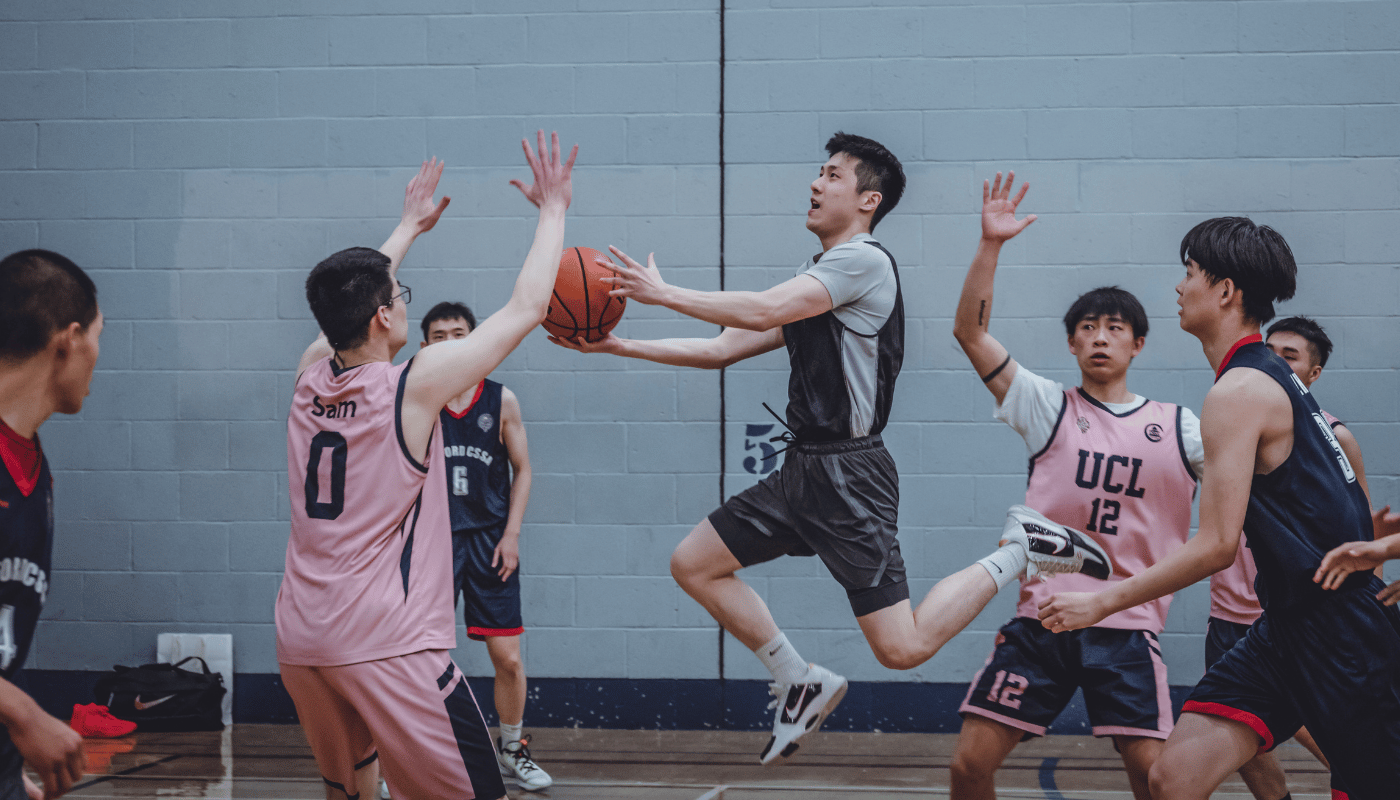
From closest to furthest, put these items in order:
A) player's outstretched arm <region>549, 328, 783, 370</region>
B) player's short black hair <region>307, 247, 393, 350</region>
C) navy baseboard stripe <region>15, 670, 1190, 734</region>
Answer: player's short black hair <region>307, 247, 393, 350</region> → player's outstretched arm <region>549, 328, 783, 370</region> → navy baseboard stripe <region>15, 670, 1190, 734</region>

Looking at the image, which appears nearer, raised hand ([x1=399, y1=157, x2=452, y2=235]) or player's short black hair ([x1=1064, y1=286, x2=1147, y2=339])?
raised hand ([x1=399, y1=157, x2=452, y2=235])

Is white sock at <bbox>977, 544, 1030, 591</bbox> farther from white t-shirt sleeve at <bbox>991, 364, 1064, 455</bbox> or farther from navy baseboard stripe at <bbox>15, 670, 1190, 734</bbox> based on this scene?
navy baseboard stripe at <bbox>15, 670, 1190, 734</bbox>

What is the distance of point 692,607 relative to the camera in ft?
17.6

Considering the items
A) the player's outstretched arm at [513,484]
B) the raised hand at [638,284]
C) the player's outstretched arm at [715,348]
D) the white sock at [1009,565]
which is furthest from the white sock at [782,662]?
the player's outstretched arm at [513,484]

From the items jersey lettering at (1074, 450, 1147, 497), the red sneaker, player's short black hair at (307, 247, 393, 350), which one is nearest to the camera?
player's short black hair at (307, 247, 393, 350)

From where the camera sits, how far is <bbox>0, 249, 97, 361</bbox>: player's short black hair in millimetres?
1896

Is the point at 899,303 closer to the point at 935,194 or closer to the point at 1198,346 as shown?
the point at 935,194

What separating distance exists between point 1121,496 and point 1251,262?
3.22 ft

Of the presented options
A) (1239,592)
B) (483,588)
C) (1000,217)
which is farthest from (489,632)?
(1239,592)

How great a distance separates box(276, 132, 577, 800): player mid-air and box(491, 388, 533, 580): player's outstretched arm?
189 centimetres

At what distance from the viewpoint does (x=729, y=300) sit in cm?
298

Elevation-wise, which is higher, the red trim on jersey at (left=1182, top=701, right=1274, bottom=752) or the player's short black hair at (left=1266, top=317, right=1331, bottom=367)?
the player's short black hair at (left=1266, top=317, right=1331, bottom=367)

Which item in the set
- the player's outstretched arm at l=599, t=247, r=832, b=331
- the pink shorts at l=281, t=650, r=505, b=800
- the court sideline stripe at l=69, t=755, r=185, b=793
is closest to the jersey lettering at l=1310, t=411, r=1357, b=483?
the player's outstretched arm at l=599, t=247, r=832, b=331

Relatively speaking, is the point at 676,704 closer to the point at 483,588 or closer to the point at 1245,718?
the point at 483,588
